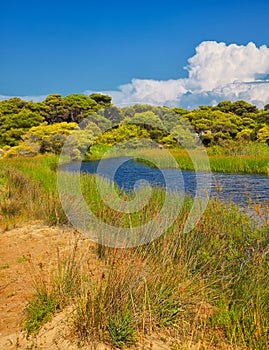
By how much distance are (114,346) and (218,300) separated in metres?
1.08

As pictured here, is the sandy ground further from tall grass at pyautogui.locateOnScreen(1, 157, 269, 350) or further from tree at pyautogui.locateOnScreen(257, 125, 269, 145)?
tree at pyautogui.locateOnScreen(257, 125, 269, 145)

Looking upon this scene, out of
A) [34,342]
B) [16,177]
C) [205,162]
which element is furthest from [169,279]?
[205,162]

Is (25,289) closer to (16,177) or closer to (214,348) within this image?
(214,348)

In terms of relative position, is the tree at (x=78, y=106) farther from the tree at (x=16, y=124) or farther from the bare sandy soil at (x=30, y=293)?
the bare sandy soil at (x=30, y=293)

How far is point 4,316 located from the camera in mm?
2826

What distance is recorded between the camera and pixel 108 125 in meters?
22.5

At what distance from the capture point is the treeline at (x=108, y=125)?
73.0ft

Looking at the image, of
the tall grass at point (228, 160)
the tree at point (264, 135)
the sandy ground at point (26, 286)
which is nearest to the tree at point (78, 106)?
the tall grass at point (228, 160)

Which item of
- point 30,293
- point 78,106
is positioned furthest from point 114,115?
point 30,293

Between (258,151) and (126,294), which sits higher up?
(258,151)

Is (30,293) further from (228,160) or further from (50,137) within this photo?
(50,137)

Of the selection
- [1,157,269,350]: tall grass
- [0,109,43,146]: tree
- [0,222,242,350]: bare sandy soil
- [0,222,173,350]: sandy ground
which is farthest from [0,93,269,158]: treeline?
[1,157,269,350]: tall grass

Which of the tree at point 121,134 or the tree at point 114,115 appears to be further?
the tree at point 114,115

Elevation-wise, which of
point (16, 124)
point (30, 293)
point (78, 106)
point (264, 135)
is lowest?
point (30, 293)
